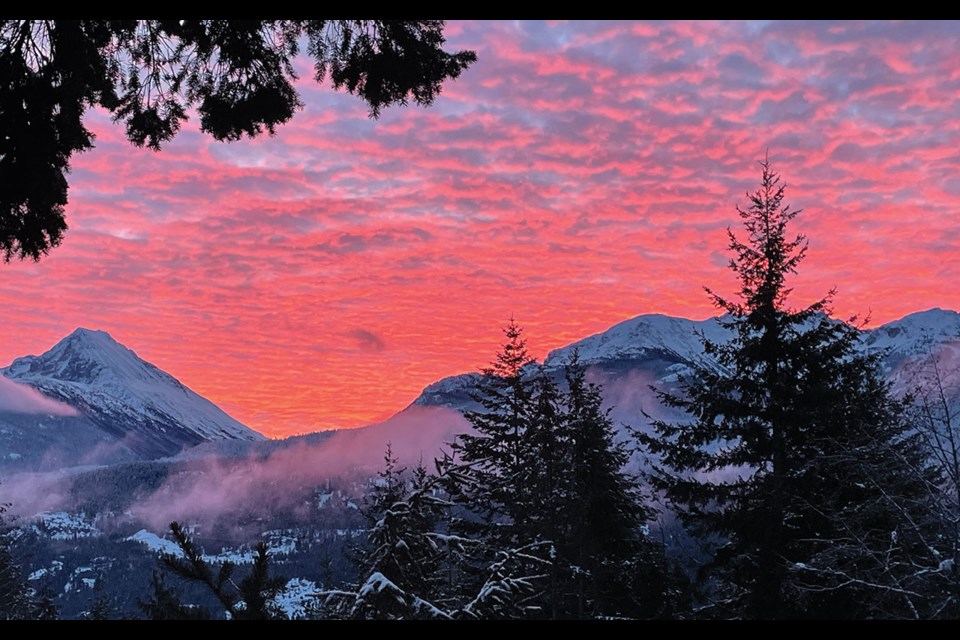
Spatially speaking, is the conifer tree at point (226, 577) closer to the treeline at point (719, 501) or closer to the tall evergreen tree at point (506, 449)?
the treeline at point (719, 501)

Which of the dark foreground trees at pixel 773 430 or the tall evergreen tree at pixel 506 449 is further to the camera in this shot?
the tall evergreen tree at pixel 506 449

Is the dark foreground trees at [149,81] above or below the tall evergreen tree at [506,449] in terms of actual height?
above

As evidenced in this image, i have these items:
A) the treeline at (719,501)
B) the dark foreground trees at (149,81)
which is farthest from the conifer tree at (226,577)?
the dark foreground trees at (149,81)

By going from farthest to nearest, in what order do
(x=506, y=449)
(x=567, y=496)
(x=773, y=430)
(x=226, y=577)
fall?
(x=506, y=449) < (x=567, y=496) < (x=773, y=430) < (x=226, y=577)

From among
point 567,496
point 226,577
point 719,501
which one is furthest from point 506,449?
point 226,577

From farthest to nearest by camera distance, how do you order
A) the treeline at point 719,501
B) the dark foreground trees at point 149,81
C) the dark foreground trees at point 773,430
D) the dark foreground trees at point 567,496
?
1. the dark foreground trees at point 567,496
2. the dark foreground trees at point 773,430
3. the treeline at point 719,501
4. the dark foreground trees at point 149,81

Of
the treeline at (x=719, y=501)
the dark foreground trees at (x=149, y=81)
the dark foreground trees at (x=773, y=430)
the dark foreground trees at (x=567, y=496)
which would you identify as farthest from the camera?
the dark foreground trees at (x=567, y=496)

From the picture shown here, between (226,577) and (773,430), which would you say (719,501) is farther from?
(226,577)

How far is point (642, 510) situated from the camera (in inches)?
1073

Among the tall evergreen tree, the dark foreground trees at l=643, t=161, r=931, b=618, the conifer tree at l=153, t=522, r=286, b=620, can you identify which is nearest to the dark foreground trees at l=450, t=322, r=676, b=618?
the tall evergreen tree

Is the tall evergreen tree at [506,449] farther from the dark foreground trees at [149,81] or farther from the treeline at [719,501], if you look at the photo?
the dark foreground trees at [149,81]

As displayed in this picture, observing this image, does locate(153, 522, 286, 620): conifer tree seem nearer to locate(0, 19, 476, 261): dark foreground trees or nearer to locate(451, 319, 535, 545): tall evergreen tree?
locate(0, 19, 476, 261): dark foreground trees
